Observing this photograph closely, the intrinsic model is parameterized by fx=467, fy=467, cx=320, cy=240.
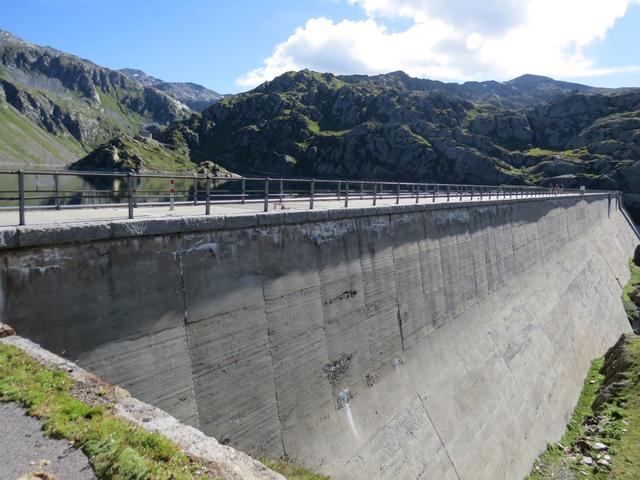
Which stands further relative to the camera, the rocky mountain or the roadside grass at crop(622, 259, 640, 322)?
the rocky mountain

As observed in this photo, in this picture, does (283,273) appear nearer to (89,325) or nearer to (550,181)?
(89,325)

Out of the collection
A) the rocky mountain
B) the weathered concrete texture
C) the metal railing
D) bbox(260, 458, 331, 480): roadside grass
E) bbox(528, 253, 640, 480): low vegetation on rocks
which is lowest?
bbox(528, 253, 640, 480): low vegetation on rocks

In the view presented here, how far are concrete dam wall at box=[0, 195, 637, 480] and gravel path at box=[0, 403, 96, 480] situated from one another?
2.75 metres

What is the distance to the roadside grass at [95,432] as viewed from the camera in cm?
505

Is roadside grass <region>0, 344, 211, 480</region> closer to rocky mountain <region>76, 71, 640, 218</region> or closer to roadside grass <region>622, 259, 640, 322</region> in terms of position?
roadside grass <region>622, 259, 640, 322</region>

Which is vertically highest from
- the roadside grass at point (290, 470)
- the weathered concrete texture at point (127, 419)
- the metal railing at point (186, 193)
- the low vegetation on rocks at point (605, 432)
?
the metal railing at point (186, 193)

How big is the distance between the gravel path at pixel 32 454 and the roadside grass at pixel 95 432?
88 millimetres

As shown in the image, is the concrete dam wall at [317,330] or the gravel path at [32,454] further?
the concrete dam wall at [317,330]

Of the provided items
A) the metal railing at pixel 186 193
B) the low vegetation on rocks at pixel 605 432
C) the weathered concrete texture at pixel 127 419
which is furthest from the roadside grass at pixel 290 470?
the low vegetation on rocks at pixel 605 432

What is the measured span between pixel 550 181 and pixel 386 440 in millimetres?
118912

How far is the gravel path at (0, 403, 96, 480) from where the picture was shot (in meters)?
4.82

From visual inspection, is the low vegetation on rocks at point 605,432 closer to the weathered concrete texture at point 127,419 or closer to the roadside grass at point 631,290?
the roadside grass at point 631,290

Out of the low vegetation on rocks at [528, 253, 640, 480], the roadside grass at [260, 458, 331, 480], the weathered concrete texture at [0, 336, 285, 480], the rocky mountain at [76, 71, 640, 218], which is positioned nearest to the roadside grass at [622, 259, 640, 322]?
the low vegetation on rocks at [528, 253, 640, 480]

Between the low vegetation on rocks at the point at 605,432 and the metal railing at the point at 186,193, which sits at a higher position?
the metal railing at the point at 186,193
